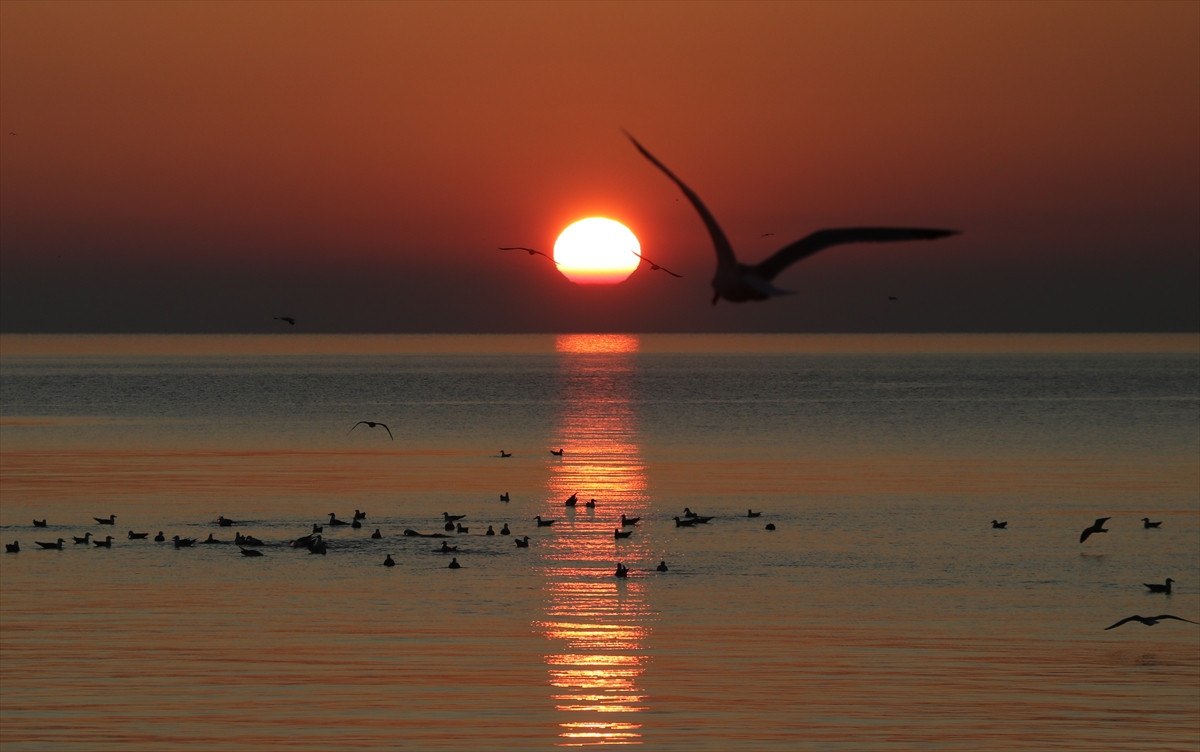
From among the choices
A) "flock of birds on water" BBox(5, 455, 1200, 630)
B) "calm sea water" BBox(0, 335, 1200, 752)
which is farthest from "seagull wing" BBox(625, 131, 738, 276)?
"flock of birds on water" BBox(5, 455, 1200, 630)

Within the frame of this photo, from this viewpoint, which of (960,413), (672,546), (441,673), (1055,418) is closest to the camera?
(441,673)

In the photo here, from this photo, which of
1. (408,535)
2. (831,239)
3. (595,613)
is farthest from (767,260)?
(408,535)

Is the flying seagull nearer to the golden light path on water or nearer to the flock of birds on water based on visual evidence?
the golden light path on water

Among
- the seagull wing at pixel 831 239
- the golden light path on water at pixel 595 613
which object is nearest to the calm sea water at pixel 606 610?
the golden light path on water at pixel 595 613

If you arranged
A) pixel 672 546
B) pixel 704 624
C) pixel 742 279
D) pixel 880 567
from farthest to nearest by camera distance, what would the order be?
pixel 672 546, pixel 880 567, pixel 704 624, pixel 742 279

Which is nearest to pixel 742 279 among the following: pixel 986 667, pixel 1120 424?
pixel 986 667

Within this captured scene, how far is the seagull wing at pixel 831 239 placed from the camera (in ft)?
38.6

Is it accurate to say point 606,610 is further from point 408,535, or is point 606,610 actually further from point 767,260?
point 767,260

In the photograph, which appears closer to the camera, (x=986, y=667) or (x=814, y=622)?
(x=986, y=667)

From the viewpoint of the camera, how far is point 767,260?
13.0 m

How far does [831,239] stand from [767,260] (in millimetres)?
751

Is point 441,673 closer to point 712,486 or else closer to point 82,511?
point 82,511

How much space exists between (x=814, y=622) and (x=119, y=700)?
634 inches

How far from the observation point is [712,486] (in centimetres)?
7531
